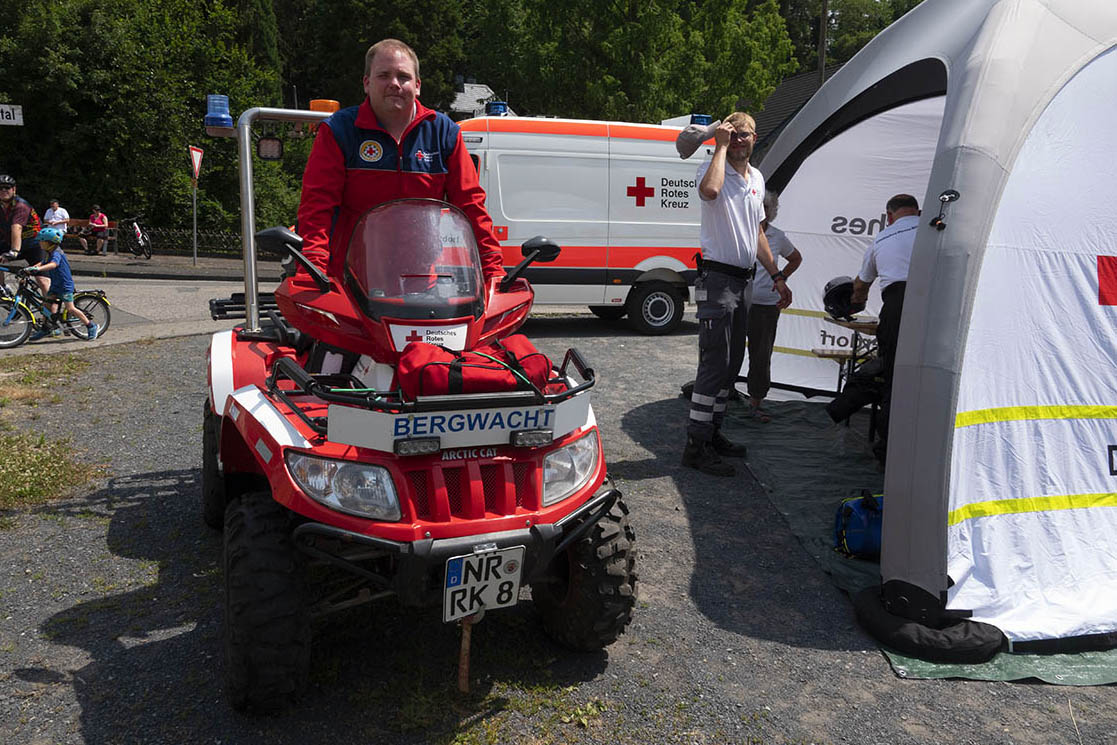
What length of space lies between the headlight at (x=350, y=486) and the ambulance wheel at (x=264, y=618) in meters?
0.24

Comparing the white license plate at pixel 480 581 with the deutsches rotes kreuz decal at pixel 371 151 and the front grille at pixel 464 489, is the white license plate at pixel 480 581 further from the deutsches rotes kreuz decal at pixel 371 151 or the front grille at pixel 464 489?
the deutsches rotes kreuz decal at pixel 371 151

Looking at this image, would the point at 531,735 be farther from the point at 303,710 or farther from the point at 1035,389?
the point at 1035,389

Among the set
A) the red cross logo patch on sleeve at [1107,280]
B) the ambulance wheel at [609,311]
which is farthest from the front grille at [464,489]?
the ambulance wheel at [609,311]

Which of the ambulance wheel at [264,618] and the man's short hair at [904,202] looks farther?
the man's short hair at [904,202]

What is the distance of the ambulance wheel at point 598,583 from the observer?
3.14 metres

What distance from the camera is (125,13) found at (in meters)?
23.6

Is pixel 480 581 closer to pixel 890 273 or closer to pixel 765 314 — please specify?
pixel 890 273

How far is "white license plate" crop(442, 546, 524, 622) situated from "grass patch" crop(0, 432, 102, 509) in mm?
3218

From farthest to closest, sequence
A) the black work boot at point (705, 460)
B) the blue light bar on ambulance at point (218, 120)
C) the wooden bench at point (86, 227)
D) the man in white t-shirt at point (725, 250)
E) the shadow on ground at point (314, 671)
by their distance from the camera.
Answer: the wooden bench at point (86, 227) < the black work boot at point (705, 460) < the blue light bar on ambulance at point (218, 120) < the man in white t-shirt at point (725, 250) < the shadow on ground at point (314, 671)

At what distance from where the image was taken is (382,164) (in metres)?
3.70

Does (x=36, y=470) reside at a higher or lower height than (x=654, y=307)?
lower

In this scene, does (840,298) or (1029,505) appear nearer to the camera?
(1029,505)

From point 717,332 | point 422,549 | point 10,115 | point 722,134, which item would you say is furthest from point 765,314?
point 10,115

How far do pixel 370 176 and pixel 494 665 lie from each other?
2.06 metres
